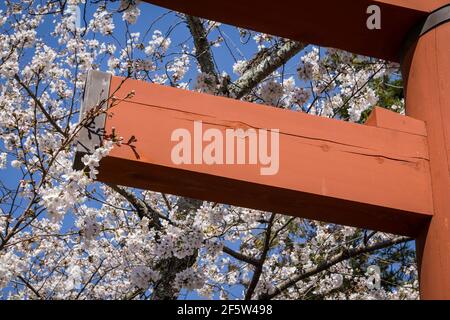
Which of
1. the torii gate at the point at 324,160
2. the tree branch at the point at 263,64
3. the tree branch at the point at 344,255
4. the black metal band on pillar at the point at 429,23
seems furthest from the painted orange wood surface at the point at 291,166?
the tree branch at the point at 263,64

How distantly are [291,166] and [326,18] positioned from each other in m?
0.50

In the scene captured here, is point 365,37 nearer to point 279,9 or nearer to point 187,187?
point 279,9

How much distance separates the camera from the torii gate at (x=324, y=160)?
1.37 metres

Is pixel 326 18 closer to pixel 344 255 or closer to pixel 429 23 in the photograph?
pixel 429 23

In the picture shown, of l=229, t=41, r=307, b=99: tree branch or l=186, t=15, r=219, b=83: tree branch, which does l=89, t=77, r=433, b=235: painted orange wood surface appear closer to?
l=229, t=41, r=307, b=99: tree branch

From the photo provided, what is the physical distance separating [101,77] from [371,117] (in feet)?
2.25

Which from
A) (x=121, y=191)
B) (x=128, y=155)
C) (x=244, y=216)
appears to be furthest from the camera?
(x=244, y=216)

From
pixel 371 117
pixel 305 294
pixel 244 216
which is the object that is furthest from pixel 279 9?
pixel 305 294

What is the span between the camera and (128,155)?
4.36 feet

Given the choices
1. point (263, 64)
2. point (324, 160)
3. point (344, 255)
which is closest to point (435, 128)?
point (324, 160)

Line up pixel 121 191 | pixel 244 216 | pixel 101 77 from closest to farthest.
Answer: pixel 101 77, pixel 121 191, pixel 244 216

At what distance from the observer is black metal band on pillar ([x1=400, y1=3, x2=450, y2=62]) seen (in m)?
1.63

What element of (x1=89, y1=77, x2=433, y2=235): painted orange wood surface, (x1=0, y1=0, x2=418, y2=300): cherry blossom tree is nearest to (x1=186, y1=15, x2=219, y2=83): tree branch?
(x1=0, y1=0, x2=418, y2=300): cherry blossom tree

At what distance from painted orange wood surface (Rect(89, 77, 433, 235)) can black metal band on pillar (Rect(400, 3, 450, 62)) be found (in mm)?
306
